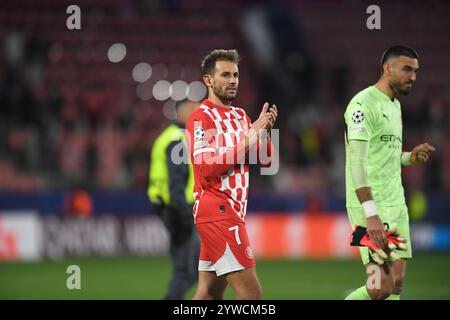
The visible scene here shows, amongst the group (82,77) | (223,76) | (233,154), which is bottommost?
(233,154)

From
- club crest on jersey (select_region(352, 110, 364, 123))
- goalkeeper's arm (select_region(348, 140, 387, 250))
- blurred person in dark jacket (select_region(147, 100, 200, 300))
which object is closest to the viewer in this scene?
goalkeeper's arm (select_region(348, 140, 387, 250))

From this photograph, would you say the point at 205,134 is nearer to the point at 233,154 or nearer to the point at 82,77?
the point at 233,154

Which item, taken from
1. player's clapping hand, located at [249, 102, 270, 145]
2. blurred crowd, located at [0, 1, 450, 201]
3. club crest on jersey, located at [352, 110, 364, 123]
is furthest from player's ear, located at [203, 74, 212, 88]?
blurred crowd, located at [0, 1, 450, 201]

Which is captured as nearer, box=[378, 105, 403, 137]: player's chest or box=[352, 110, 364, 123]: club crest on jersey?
box=[352, 110, 364, 123]: club crest on jersey

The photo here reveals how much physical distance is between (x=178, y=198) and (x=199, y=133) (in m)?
2.69

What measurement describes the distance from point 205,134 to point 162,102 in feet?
51.2

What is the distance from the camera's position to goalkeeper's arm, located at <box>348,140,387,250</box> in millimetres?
6727

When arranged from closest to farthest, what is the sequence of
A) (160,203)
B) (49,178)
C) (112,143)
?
1. (160,203)
2. (49,178)
3. (112,143)

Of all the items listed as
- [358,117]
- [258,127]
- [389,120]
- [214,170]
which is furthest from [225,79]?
[389,120]

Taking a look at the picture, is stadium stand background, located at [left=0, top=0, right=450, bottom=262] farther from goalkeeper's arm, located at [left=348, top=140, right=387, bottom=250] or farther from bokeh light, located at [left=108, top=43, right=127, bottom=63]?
goalkeeper's arm, located at [left=348, top=140, right=387, bottom=250]

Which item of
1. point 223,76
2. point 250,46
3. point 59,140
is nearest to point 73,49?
point 59,140

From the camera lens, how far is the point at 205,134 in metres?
6.41

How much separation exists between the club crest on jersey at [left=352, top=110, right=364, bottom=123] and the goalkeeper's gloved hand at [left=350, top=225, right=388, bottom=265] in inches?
33.7

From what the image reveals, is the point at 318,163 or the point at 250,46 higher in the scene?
the point at 250,46
